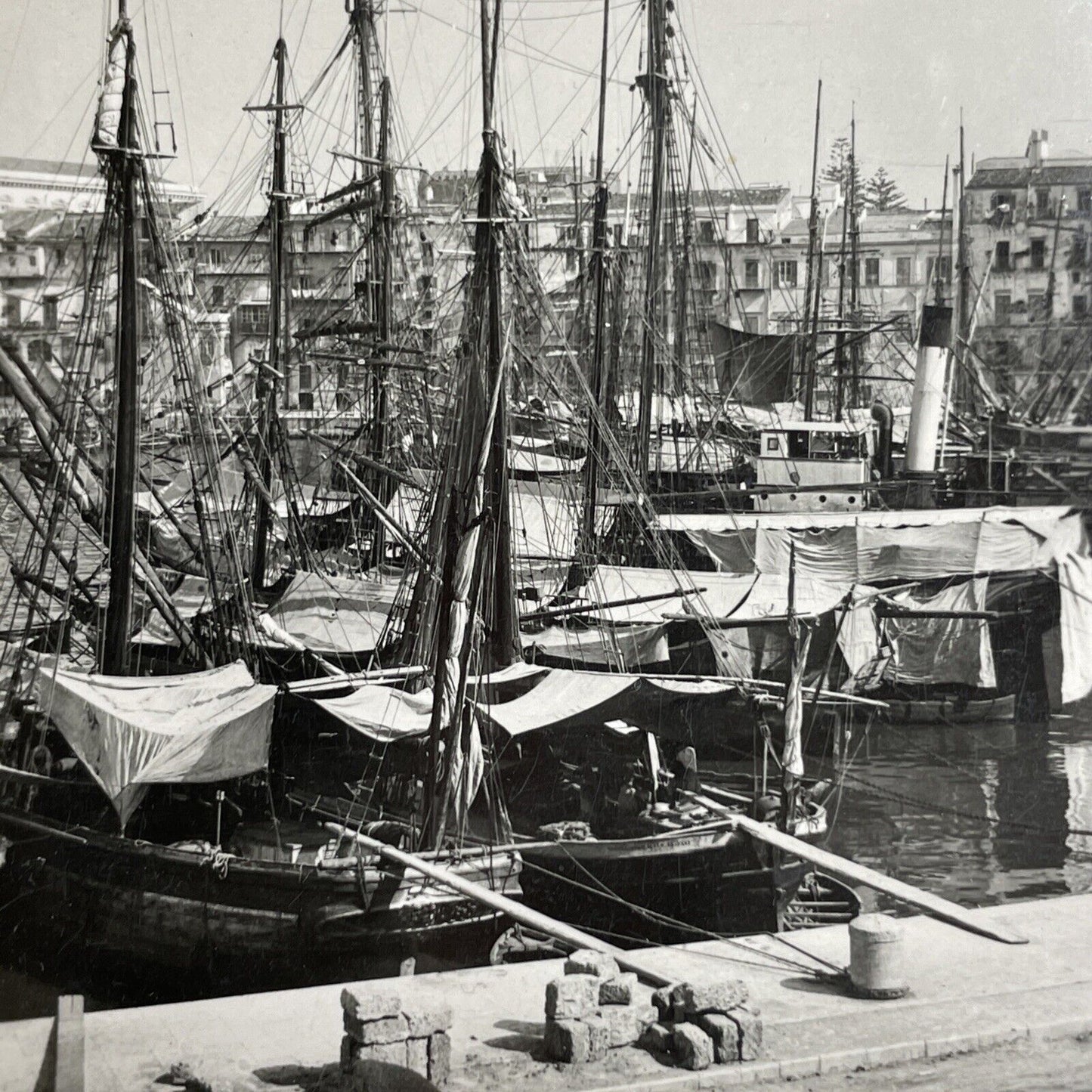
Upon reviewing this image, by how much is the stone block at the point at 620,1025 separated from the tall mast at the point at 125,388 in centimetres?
590

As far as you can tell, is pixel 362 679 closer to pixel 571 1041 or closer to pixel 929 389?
pixel 571 1041

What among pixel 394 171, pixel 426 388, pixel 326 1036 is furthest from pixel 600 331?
pixel 326 1036

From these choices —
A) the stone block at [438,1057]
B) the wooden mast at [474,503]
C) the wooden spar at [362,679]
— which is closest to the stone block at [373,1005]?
the stone block at [438,1057]

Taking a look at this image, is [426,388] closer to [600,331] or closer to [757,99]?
[600,331]

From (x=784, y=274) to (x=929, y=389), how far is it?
24.1ft

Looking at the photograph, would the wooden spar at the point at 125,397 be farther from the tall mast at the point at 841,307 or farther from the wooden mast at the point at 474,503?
the tall mast at the point at 841,307

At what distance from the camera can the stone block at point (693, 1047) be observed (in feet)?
24.1

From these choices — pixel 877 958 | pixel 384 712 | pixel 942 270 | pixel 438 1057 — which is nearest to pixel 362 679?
pixel 384 712

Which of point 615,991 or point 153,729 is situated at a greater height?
point 153,729

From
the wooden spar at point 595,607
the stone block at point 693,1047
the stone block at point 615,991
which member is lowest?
the stone block at point 693,1047

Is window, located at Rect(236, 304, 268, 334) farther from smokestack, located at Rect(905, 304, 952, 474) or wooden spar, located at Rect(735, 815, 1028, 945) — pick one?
wooden spar, located at Rect(735, 815, 1028, 945)

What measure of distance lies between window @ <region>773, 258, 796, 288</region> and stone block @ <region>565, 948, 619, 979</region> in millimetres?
19242

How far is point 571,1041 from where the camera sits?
292 inches

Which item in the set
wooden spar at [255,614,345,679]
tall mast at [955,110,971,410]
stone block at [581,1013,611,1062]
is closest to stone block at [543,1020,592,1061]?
stone block at [581,1013,611,1062]
